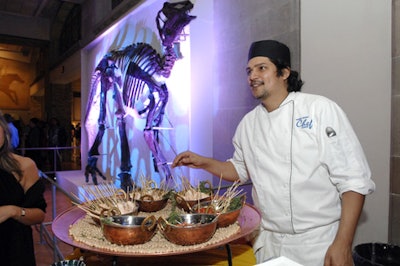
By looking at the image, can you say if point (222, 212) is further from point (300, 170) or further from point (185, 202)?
point (300, 170)

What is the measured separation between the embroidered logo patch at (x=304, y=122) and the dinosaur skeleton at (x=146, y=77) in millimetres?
2593

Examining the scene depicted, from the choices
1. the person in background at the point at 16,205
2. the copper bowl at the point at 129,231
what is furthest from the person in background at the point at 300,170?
the person in background at the point at 16,205

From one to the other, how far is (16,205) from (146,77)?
3351 mm

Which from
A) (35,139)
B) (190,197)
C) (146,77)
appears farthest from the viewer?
(35,139)

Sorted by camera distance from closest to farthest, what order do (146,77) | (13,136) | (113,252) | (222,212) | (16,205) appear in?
(113,252) < (222,212) < (16,205) < (13,136) < (146,77)

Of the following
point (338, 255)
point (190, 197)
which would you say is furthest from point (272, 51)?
point (338, 255)

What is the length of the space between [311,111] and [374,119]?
918 mm

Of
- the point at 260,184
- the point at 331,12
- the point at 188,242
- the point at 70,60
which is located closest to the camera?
the point at 188,242

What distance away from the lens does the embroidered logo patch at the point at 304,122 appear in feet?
5.35

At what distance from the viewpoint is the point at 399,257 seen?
5.75 feet

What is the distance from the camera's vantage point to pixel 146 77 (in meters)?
4.94

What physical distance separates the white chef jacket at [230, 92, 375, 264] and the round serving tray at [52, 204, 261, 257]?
0.62 ft

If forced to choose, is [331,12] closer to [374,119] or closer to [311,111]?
[374,119]

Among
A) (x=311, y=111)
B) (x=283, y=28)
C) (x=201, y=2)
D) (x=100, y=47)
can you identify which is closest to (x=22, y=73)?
(x=100, y=47)
